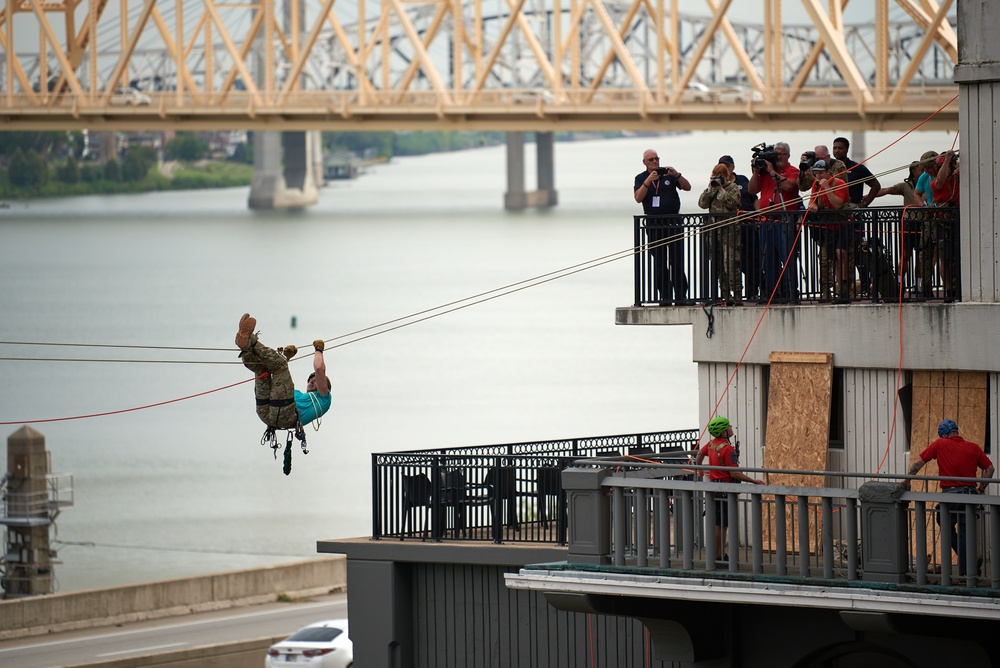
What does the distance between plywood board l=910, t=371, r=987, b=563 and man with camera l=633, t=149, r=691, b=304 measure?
2676mm

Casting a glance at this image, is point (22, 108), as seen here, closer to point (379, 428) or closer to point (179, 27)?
point (179, 27)

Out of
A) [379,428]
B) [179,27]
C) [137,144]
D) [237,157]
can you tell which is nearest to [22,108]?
[179,27]

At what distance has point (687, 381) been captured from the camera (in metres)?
81.4

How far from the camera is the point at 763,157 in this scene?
1772 centimetres

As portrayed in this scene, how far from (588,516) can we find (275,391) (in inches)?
166

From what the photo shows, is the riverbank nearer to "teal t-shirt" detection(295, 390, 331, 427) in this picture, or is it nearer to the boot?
"teal t-shirt" detection(295, 390, 331, 427)

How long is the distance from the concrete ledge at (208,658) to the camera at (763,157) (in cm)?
1491

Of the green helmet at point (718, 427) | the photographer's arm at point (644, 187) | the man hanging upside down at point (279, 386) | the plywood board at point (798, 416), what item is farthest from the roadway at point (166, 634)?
the green helmet at point (718, 427)

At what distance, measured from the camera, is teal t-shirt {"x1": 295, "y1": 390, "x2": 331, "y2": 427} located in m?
18.7

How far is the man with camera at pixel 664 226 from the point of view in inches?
706

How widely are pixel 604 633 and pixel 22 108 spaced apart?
84204 millimetres

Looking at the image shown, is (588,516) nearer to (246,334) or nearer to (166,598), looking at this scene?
(246,334)

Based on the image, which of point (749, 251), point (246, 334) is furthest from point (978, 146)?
point (246, 334)

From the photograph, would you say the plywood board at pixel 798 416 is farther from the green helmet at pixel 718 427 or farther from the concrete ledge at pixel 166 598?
the concrete ledge at pixel 166 598
